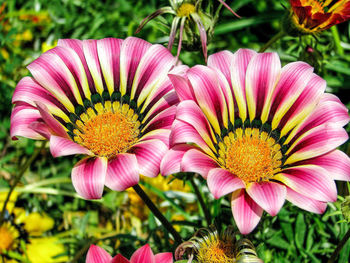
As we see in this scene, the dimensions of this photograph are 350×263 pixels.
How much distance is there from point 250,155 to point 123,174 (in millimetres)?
557

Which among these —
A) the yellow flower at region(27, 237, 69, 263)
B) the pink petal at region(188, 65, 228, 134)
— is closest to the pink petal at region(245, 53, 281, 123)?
the pink petal at region(188, 65, 228, 134)

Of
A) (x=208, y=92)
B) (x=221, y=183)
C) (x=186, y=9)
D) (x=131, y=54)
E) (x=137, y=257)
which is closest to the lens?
(x=221, y=183)

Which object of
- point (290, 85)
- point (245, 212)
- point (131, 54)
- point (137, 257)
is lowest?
point (137, 257)

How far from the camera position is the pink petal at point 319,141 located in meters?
1.41

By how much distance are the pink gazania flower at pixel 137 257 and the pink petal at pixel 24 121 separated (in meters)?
0.44

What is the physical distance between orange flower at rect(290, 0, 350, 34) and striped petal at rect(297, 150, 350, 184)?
2.17 ft

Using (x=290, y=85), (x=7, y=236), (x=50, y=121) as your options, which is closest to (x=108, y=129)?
(x=50, y=121)

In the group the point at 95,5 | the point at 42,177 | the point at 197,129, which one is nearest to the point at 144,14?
the point at 95,5

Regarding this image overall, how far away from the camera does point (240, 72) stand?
5.37ft

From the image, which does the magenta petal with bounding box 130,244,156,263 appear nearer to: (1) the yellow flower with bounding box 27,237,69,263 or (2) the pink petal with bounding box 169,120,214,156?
(2) the pink petal with bounding box 169,120,214,156

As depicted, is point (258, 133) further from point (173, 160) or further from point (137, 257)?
point (137, 257)

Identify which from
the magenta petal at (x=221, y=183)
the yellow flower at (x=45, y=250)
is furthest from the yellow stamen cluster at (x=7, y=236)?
the magenta petal at (x=221, y=183)

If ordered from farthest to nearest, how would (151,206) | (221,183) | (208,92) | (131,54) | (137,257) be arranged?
(131,54) → (151,206) → (208,92) → (137,257) → (221,183)

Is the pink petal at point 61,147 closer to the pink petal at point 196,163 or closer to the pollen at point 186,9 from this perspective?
the pink petal at point 196,163
